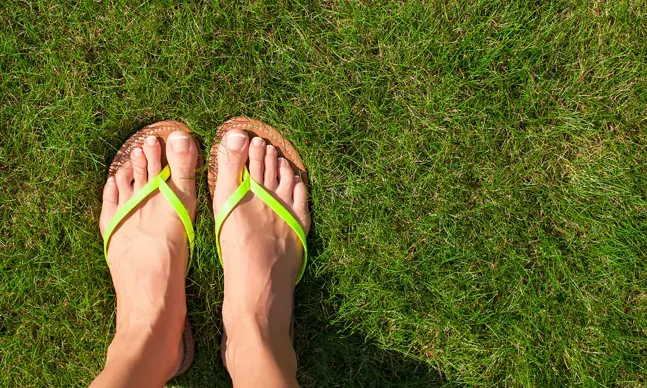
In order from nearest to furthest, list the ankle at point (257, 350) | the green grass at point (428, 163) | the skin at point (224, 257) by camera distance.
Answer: the ankle at point (257, 350), the skin at point (224, 257), the green grass at point (428, 163)

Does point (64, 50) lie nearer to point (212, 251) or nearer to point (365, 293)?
point (212, 251)

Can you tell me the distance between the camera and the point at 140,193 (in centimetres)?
186

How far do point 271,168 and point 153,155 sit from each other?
43cm

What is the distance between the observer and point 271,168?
1854mm

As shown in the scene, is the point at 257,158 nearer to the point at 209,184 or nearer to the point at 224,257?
the point at 209,184

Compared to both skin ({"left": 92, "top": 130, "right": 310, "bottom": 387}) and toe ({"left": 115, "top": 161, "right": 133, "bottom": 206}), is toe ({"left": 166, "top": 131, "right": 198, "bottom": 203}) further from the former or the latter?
toe ({"left": 115, "top": 161, "right": 133, "bottom": 206})

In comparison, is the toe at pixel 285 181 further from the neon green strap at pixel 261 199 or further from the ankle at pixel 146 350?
the ankle at pixel 146 350

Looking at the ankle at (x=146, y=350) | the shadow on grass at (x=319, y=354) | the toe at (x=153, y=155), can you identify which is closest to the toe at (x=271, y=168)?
the shadow on grass at (x=319, y=354)

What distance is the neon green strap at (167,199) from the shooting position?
5.98 ft

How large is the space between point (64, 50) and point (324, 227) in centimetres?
113

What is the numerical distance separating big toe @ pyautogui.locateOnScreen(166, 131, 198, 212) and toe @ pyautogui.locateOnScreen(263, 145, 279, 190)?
26 cm

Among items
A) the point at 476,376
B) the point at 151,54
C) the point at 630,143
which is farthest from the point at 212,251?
the point at 630,143

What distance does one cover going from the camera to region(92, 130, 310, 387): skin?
1.69 meters

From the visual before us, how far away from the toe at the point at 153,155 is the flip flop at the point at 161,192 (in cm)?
2
